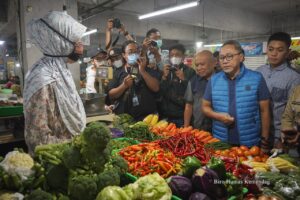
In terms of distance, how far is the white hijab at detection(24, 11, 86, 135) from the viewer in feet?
7.83

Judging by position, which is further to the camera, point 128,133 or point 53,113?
point 128,133

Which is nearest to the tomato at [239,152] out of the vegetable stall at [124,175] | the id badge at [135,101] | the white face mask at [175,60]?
the vegetable stall at [124,175]

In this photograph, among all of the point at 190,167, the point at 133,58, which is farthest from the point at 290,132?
the point at 133,58

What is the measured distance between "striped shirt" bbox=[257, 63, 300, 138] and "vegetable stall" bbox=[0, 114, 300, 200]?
1250mm

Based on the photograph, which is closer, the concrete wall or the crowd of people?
the crowd of people

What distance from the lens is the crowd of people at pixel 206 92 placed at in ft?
8.46

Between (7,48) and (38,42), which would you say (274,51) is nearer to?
(38,42)

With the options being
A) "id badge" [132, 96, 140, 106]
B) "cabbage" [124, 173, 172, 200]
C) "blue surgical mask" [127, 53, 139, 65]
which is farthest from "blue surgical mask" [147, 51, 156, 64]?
"cabbage" [124, 173, 172, 200]

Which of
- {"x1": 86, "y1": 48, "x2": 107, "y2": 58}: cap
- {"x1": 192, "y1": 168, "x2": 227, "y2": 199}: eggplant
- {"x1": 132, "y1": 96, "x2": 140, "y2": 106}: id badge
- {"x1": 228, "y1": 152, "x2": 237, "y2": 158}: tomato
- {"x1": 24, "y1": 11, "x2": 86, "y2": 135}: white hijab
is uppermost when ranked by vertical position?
{"x1": 86, "y1": 48, "x2": 107, "y2": 58}: cap

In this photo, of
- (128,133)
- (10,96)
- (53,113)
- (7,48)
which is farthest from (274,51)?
(7,48)

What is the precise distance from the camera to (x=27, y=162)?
159cm

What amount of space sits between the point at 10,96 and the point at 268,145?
486 centimetres

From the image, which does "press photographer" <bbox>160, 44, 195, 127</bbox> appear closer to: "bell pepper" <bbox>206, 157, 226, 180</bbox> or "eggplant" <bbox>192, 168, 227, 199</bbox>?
"bell pepper" <bbox>206, 157, 226, 180</bbox>

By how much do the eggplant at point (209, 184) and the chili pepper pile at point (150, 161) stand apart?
34 cm
